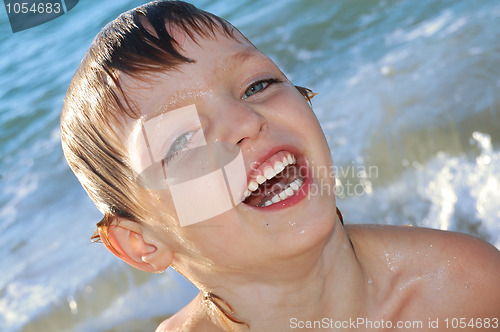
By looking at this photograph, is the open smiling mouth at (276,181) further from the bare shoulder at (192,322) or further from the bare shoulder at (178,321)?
the bare shoulder at (178,321)

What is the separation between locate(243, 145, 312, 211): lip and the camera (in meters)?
1.91

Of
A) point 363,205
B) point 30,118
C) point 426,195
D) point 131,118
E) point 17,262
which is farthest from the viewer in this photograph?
point 30,118

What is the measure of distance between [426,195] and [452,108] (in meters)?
0.80

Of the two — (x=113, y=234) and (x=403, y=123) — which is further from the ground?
(x=113, y=234)

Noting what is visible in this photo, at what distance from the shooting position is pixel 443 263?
2436mm

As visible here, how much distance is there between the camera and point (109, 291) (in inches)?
157

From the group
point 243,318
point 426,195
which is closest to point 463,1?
point 426,195

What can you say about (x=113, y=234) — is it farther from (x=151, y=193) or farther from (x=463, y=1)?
(x=463, y=1)

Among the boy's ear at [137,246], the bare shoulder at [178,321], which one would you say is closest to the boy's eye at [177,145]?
the boy's ear at [137,246]

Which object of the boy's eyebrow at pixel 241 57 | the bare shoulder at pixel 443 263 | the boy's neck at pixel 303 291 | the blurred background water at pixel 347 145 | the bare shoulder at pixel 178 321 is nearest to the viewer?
the boy's eyebrow at pixel 241 57

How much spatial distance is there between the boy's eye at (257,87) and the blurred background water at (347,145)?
6.52 feet

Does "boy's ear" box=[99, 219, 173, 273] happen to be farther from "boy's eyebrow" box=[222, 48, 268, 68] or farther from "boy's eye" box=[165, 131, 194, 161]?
"boy's eyebrow" box=[222, 48, 268, 68]

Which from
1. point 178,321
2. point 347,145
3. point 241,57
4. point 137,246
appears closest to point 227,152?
point 241,57

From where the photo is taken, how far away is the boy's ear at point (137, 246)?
2156 millimetres
